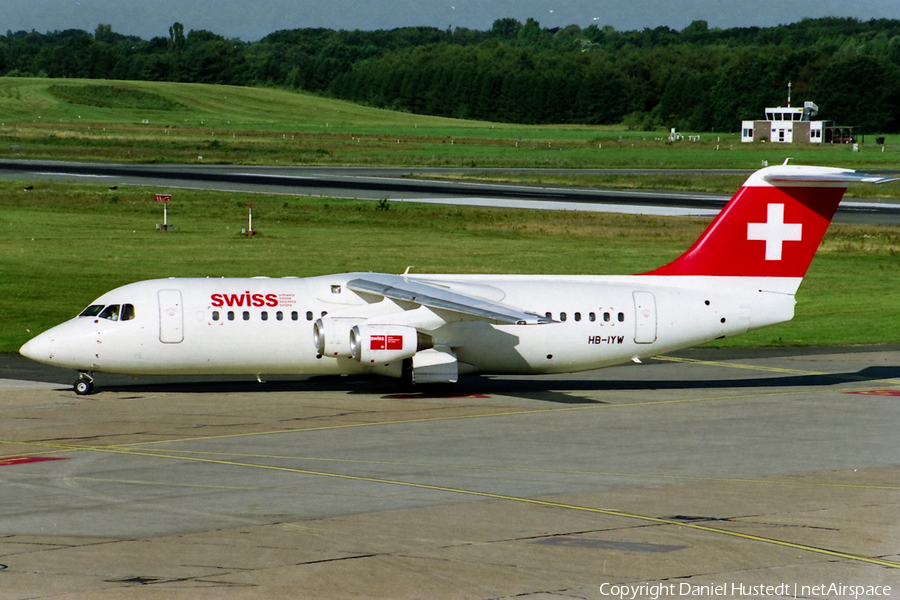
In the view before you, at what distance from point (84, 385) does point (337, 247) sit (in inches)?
1136

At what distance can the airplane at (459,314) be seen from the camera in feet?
93.0

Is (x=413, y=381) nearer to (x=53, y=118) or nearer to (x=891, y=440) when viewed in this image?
(x=891, y=440)

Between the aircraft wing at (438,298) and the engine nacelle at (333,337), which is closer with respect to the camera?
the aircraft wing at (438,298)

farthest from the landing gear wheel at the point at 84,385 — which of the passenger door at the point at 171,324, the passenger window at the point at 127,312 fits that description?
the passenger door at the point at 171,324

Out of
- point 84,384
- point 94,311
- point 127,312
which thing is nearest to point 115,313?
point 127,312

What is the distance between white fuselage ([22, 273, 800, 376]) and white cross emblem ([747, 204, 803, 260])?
1068mm

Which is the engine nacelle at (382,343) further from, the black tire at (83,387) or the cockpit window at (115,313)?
the black tire at (83,387)

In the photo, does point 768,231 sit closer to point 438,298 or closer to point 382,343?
point 438,298

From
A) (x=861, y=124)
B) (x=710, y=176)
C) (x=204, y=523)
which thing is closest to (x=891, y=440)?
(x=204, y=523)

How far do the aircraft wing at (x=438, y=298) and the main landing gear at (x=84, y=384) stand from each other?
7.12 m

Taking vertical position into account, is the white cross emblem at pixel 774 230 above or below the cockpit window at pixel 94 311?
above

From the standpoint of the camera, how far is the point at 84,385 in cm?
2889

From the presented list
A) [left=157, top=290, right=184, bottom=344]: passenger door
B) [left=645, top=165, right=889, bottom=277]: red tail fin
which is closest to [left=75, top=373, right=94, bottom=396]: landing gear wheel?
[left=157, top=290, right=184, bottom=344]: passenger door

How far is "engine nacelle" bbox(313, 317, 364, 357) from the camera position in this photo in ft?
92.1
